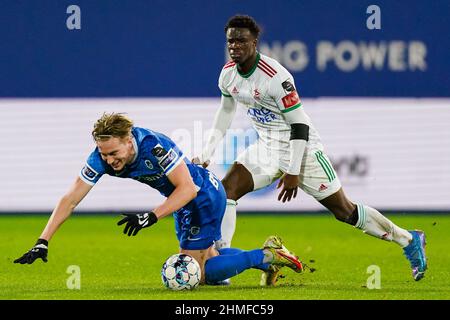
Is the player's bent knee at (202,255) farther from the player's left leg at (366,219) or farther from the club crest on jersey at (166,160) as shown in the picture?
the player's left leg at (366,219)

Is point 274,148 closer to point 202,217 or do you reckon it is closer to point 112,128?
point 202,217

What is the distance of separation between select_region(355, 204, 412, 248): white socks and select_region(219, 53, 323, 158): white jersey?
2.19 feet

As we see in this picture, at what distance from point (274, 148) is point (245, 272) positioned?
1396mm

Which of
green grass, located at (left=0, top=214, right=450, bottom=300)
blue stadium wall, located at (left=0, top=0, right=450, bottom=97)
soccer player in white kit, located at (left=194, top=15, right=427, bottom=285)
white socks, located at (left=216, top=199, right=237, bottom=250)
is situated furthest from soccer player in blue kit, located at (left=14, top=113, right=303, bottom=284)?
blue stadium wall, located at (left=0, top=0, right=450, bottom=97)

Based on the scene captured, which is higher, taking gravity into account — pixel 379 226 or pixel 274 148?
pixel 274 148

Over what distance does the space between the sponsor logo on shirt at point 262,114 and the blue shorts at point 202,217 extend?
3.31 ft

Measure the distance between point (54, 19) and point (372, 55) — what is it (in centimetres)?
442

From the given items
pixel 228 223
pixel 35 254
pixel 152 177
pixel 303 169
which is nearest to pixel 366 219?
pixel 303 169

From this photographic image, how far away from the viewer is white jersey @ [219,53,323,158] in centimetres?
899

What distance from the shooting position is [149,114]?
15.3 m

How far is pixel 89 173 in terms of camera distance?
7.98 metres

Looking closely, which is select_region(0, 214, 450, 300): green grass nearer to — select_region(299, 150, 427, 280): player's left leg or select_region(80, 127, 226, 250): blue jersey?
select_region(299, 150, 427, 280): player's left leg

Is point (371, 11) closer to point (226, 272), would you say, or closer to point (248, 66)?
point (248, 66)

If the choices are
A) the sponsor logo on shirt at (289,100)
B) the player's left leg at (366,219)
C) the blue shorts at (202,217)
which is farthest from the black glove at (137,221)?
the player's left leg at (366,219)
